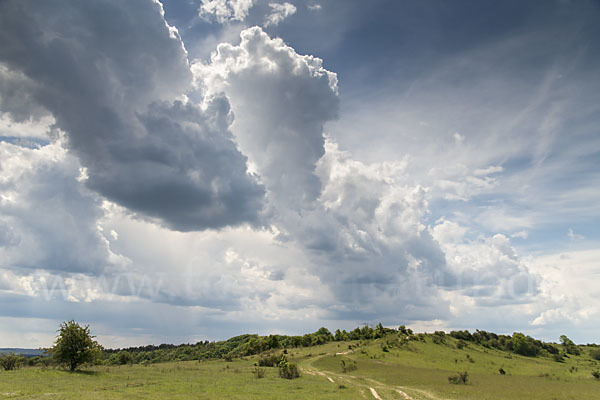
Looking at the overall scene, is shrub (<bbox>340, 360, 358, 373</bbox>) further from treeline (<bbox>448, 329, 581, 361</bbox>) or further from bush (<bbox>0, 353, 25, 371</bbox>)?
treeline (<bbox>448, 329, 581, 361</bbox>)

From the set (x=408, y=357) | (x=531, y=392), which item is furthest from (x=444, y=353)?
(x=531, y=392)

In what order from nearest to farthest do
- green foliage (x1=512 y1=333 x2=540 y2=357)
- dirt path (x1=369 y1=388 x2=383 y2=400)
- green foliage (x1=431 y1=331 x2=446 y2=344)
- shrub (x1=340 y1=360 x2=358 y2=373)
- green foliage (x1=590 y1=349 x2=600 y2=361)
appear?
dirt path (x1=369 y1=388 x2=383 y2=400)
shrub (x1=340 y1=360 x2=358 y2=373)
green foliage (x1=431 y1=331 x2=446 y2=344)
green foliage (x1=512 y1=333 x2=540 y2=357)
green foliage (x1=590 y1=349 x2=600 y2=361)

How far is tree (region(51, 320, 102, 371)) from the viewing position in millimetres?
68188

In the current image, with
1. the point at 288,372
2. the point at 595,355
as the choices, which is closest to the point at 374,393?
the point at 288,372

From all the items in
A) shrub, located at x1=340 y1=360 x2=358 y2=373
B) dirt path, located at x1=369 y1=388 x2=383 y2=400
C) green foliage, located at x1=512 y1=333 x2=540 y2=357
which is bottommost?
green foliage, located at x1=512 y1=333 x2=540 y2=357

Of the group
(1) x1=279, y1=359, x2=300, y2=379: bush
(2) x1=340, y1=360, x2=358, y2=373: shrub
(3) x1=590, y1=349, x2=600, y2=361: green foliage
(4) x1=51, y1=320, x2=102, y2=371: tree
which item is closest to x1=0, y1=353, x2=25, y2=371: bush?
(4) x1=51, y1=320, x2=102, y2=371: tree

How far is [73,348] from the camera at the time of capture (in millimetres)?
68688

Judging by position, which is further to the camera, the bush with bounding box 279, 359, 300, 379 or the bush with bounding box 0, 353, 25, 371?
the bush with bounding box 0, 353, 25, 371

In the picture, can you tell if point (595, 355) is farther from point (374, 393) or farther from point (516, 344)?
point (374, 393)

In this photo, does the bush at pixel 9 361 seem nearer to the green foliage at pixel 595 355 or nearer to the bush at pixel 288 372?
the bush at pixel 288 372

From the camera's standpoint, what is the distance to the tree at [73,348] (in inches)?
2685

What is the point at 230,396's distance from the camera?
45.8 m

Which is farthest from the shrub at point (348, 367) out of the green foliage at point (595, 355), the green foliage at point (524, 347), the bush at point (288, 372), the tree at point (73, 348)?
the green foliage at point (595, 355)

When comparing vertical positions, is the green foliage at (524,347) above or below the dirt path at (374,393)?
below
